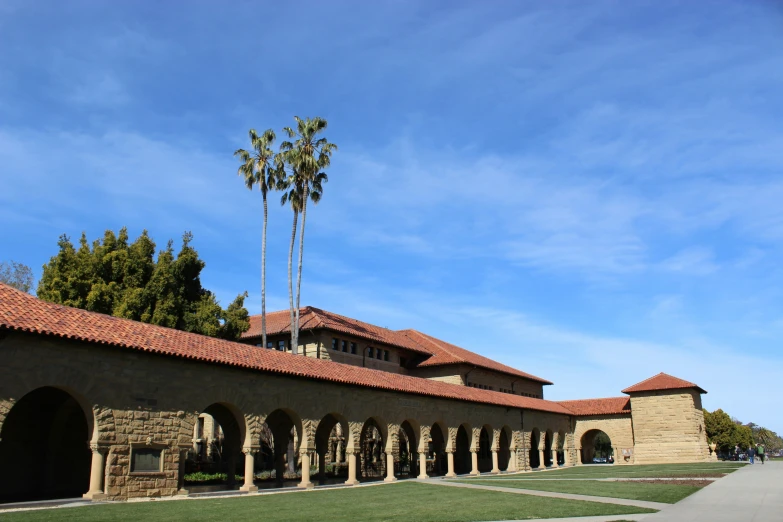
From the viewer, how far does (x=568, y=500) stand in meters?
16.1

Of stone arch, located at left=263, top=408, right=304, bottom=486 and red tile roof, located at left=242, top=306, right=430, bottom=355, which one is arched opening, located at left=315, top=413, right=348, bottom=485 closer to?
stone arch, located at left=263, top=408, right=304, bottom=486

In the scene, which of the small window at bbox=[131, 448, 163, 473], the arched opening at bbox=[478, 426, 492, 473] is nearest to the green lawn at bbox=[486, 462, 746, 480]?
the arched opening at bbox=[478, 426, 492, 473]

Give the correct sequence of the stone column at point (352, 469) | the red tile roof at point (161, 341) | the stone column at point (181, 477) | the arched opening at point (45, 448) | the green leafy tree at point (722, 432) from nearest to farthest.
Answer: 1. the red tile roof at point (161, 341)
2. the stone column at point (181, 477)
3. the arched opening at point (45, 448)
4. the stone column at point (352, 469)
5. the green leafy tree at point (722, 432)

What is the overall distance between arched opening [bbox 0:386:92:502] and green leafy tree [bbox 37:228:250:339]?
41.2ft

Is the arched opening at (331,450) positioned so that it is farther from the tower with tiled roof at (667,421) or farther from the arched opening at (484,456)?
the tower with tiled roof at (667,421)

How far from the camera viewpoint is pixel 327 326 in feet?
123

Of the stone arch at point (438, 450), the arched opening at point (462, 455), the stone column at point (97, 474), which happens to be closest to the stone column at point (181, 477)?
the stone column at point (97, 474)

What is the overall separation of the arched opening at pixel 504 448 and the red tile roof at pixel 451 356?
248 inches

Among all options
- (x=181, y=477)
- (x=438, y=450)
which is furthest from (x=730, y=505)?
(x=438, y=450)

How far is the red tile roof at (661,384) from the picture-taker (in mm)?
42875

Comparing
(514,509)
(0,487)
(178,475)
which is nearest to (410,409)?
(178,475)

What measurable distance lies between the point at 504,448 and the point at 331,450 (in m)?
10.7

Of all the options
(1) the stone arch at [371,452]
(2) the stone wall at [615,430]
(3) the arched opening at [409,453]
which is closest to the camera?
(3) the arched opening at [409,453]

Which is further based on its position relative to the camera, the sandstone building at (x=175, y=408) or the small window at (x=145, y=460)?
the small window at (x=145, y=460)
